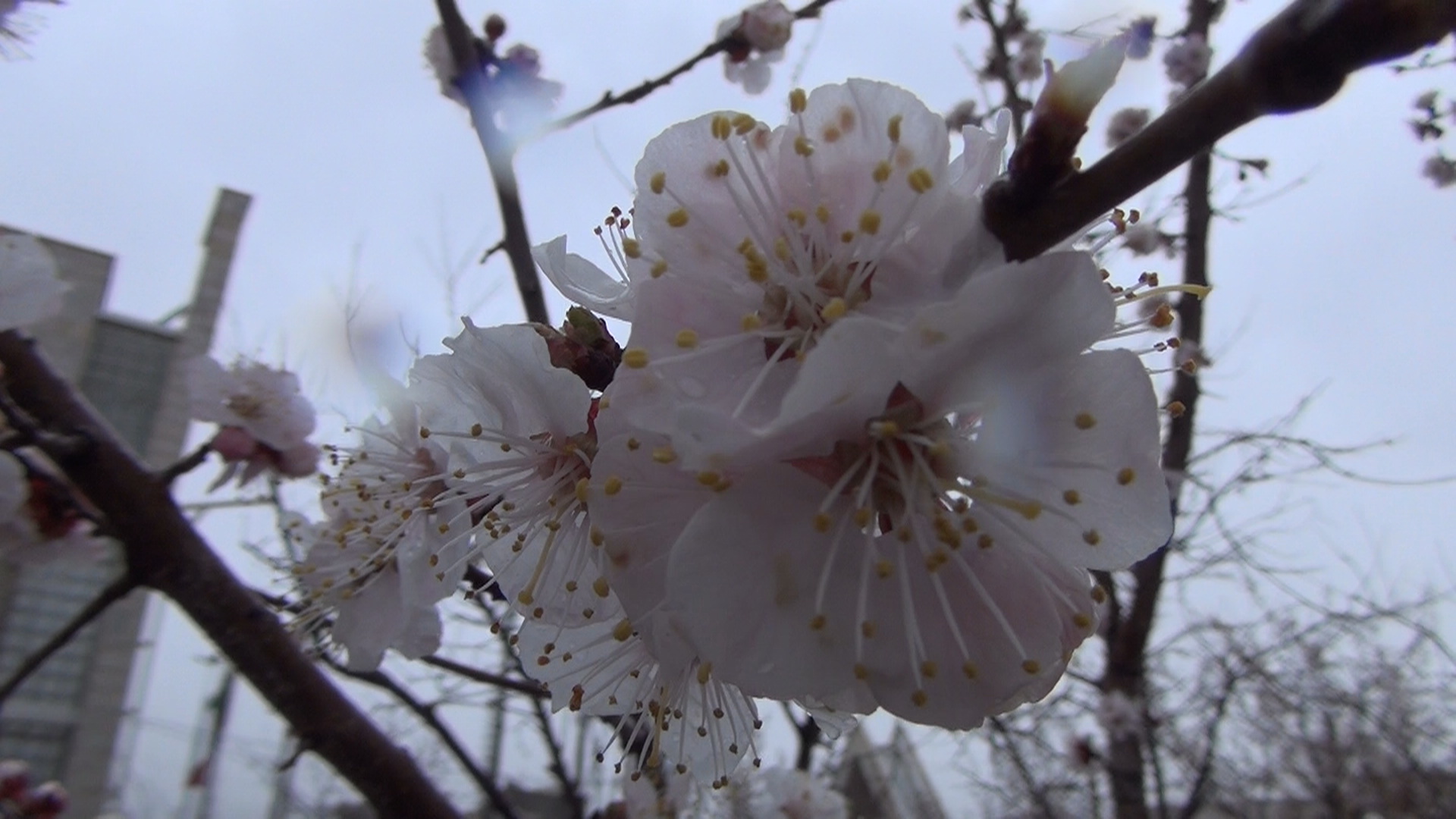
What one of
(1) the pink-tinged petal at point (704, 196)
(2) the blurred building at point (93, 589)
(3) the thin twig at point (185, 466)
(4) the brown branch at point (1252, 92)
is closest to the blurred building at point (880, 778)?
(3) the thin twig at point (185, 466)

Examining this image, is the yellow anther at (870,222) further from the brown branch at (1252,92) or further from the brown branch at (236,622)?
the brown branch at (236,622)

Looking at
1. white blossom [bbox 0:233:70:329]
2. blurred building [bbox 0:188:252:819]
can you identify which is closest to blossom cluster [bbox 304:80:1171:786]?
white blossom [bbox 0:233:70:329]

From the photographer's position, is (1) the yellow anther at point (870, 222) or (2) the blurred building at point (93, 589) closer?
(1) the yellow anther at point (870, 222)

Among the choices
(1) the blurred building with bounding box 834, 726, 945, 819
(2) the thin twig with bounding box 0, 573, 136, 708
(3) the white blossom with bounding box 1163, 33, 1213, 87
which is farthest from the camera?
(3) the white blossom with bounding box 1163, 33, 1213, 87

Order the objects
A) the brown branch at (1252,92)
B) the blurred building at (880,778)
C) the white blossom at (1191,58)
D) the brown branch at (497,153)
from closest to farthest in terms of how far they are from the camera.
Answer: the brown branch at (1252,92), the brown branch at (497,153), the blurred building at (880,778), the white blossom at (1191,58)

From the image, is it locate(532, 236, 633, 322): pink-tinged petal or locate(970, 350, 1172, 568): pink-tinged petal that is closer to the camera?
locate(970, 350, 1172, 568): pink-tinged petal

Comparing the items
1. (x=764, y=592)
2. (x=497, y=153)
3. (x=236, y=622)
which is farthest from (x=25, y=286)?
(x=764, y=592)

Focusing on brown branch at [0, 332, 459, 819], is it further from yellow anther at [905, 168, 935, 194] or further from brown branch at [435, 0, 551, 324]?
yellow anther at [905, 168, 935, 194]

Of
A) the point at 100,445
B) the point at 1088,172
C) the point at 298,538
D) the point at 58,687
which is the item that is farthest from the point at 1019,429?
the point at 58,687
